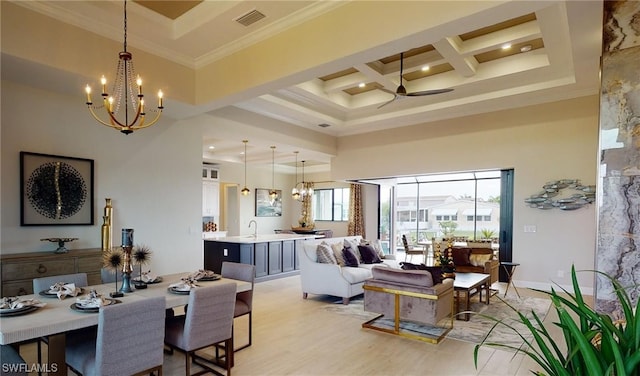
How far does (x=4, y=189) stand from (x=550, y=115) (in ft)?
26.8

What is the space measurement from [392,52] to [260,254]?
515cm

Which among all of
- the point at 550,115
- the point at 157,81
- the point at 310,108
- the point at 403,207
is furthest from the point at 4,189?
the point at 403,207

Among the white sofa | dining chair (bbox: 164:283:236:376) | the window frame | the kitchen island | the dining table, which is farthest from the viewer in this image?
the window frame

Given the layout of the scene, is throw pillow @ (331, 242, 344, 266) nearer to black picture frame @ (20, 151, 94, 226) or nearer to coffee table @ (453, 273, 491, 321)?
coffee table @ (453, 273, 491, 321)

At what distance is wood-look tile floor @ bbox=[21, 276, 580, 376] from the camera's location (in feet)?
11.1

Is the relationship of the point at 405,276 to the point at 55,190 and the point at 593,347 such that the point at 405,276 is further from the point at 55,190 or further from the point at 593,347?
the point at 55,190

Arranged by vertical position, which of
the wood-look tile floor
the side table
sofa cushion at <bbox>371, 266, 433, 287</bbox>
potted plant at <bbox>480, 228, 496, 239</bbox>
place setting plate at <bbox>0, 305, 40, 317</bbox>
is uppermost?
place setting plate at <bbox>0, 305, 40, 317</bbox>

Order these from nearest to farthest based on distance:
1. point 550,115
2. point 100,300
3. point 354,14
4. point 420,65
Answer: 1. point 100,300
2. point 354,14
3. point 420,65
4. point 550,115

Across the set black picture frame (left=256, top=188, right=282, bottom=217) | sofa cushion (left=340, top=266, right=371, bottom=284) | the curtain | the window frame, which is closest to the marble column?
sofa cushion (left=340, top=266, right=371, bottom=284)

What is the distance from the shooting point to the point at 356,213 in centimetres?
1193

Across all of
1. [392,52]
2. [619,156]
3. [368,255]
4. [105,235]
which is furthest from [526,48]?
[105,235]

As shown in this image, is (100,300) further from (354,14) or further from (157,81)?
(354,14)

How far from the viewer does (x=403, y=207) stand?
11711 mm

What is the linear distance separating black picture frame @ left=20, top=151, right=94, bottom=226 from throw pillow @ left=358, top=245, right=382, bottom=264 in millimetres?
4498
